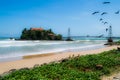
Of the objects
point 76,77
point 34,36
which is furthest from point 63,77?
point 34,36

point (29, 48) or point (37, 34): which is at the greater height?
point (37, 34)

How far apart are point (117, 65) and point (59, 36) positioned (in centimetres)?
6795

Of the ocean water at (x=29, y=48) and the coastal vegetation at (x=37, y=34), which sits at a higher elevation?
the coastal vegetation at (x=37, y=34)

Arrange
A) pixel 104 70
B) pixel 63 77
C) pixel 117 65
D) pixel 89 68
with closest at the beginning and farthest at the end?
pixel 63 77 → pixel 104 70 → pixel 89 68 → pixel 117 65

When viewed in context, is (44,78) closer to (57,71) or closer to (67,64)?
(57,71)

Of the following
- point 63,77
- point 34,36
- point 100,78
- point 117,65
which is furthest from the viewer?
point 34,36

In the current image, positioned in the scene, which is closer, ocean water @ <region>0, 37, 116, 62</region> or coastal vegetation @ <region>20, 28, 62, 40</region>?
ocean water @ <region>0, 37, 116, 62</region>

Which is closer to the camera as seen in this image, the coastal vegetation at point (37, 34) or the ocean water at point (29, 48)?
the ocean water at point (29, 48)

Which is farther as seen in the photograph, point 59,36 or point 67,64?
point 59,36

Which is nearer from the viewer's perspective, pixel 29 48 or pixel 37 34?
pixel 29 48

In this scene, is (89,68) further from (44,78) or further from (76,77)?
(44,78)

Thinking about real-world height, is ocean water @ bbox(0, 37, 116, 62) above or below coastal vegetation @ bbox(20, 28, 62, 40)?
below

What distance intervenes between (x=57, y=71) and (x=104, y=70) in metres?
2.14

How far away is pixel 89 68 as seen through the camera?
413 inches
